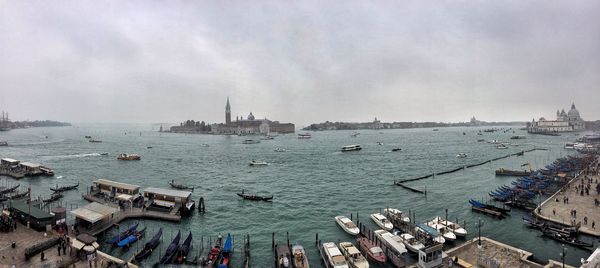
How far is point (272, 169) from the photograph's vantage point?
7531 cm

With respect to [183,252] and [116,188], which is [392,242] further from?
[116,188]

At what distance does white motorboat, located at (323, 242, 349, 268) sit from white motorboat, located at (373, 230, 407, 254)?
14.3ft

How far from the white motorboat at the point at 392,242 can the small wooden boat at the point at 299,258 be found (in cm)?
691

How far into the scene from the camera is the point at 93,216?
3081 centimetres

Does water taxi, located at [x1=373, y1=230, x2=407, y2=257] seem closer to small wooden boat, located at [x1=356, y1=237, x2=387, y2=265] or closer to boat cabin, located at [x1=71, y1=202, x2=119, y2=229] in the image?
small wooden boat, located at [x1=356, y1=237, x2=387, y2=265]

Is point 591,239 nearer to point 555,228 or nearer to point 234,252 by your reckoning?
point 555,228

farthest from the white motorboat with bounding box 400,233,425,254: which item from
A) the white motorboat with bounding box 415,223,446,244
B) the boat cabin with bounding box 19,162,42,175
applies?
the boat cabin with bounding box 19,162,42,175

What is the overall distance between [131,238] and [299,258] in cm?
1545

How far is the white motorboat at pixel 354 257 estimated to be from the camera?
2377 cm

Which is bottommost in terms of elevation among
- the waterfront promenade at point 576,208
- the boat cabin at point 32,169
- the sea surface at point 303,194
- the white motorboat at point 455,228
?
the sea surface at point 303,194

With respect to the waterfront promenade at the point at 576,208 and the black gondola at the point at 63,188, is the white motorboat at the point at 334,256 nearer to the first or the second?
the waterfront promenade at the point at 576,208

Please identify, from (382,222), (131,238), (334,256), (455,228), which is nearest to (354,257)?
(334,256)

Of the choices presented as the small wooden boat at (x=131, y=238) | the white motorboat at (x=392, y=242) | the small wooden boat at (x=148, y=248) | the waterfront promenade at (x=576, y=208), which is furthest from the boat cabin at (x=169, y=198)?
the waterfront promenade at (x=576, y=208)

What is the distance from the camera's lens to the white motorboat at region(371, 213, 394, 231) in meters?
32.0
